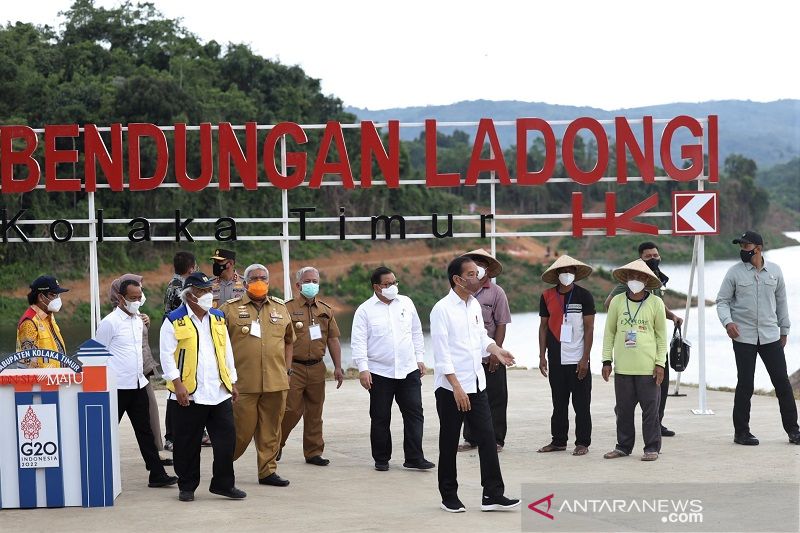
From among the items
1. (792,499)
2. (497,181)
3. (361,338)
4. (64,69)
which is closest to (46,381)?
(361,338)

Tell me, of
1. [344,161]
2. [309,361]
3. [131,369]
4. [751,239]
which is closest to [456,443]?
[309,361]

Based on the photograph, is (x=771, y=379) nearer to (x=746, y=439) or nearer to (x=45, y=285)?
(x=746, y=439)

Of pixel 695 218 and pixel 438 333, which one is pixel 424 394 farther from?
pixel 438 333

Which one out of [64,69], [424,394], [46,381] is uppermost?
[64,69]

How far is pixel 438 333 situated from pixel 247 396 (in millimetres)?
1649

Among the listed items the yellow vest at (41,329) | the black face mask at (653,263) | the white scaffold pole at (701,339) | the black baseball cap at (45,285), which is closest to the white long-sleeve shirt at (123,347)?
the yellow vest at (41,329)

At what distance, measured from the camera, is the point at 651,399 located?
903 cm

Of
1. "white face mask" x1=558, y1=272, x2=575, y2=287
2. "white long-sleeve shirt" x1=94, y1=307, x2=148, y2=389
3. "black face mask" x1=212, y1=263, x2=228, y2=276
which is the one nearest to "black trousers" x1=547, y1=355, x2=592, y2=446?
"white face mask" x1=558, y1=272, x2=575, y2=287

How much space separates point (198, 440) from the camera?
304 inches

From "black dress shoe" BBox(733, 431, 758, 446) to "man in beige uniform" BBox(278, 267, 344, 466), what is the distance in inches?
129

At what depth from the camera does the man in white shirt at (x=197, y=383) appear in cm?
757

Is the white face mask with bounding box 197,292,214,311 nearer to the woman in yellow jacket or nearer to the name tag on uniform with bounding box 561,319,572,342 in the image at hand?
A: the woman in yellow jacket

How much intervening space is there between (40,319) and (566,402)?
4.07 meters

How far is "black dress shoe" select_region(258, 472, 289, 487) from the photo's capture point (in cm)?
820
